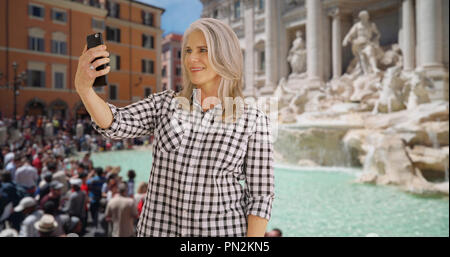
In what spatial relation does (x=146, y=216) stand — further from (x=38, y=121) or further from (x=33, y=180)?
(x=38, y=121)

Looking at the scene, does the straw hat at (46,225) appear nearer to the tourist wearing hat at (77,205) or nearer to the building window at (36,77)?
the tourist wearing hat at (77,205)

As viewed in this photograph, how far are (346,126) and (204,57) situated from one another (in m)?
8.06

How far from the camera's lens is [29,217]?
109 inches

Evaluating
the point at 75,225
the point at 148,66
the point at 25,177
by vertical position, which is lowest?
the point at 75,225

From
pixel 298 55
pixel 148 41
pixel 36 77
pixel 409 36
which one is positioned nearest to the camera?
pixel 148 41

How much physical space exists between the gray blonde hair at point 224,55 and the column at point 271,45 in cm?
1455

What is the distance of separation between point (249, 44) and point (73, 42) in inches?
542

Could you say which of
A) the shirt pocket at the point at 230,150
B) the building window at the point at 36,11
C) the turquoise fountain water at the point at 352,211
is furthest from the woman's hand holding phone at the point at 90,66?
the building window at the point at 36,11

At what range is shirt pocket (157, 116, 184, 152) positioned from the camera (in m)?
0.86

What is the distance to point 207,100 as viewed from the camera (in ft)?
3.06

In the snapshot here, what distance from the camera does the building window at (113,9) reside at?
296 centimetres

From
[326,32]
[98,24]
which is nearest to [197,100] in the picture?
[98,24]

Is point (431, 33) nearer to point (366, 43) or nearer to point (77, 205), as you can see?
point (366, 43)
